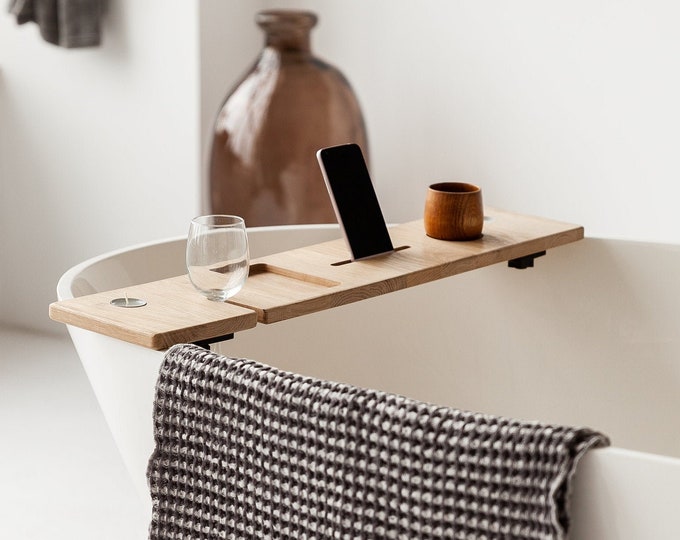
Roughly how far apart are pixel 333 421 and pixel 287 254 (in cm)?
57

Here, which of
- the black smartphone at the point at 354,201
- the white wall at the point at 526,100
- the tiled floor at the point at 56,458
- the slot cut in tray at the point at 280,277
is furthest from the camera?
the white wall at the point at 526,100

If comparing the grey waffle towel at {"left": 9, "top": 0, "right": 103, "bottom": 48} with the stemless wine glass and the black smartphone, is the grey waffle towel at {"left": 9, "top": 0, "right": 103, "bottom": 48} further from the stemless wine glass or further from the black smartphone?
the stemless wine glass

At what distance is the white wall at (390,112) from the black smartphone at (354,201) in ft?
3.08

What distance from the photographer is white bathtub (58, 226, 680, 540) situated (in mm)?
1755

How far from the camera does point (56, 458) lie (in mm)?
2396

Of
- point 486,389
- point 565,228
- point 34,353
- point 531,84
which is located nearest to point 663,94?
point 531,84

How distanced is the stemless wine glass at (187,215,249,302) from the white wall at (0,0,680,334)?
1258 mm

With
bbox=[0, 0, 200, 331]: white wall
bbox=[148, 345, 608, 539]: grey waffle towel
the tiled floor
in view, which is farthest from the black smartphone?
bbox=[0, 0, 200, 331]: white wall

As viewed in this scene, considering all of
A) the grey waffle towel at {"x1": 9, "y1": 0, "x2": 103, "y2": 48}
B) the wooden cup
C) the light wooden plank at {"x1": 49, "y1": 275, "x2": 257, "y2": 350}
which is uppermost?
the grey waffle towel at {"x1": 9, "y1": 0, "x2": 103, "y2": 48}

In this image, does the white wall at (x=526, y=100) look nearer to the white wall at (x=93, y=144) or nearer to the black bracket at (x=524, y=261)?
the white wall at (x=93, y=144)

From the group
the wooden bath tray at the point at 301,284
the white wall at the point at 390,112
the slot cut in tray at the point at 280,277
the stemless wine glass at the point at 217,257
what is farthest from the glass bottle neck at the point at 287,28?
the stemless wine glass at the point at 217,257

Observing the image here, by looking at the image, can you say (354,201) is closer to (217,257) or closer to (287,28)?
(217,257)

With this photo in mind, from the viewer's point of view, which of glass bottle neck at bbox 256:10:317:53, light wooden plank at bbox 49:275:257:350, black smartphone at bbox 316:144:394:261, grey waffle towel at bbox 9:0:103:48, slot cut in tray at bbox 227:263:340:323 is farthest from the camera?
grey waffle towel at bbox 9:0:103:48

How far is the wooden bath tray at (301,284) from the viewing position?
1.22 m
